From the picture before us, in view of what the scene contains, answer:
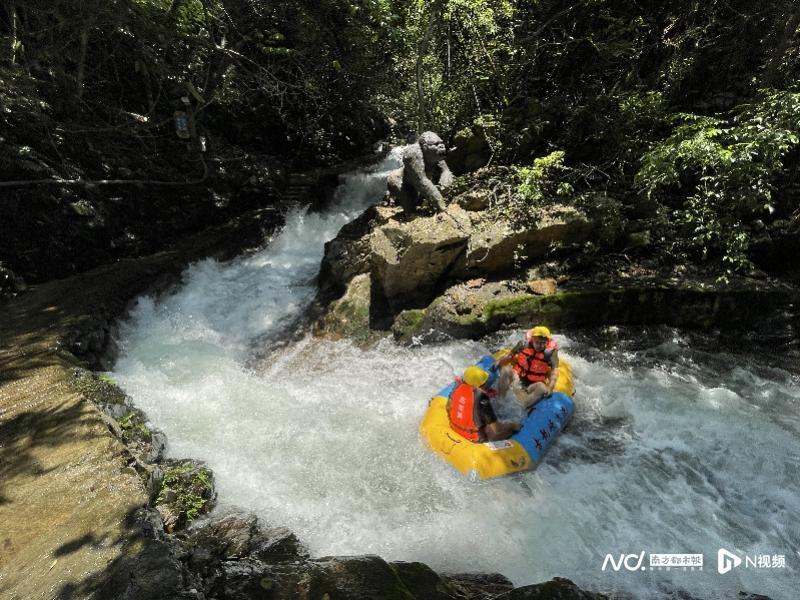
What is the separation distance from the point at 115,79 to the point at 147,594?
994 centimetres

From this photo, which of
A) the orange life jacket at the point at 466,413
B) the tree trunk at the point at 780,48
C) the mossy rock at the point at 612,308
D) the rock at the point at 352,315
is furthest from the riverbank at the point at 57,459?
the tree trunk at the point at 780,48

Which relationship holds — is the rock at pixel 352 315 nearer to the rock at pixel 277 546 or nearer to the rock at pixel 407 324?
the rock at pixel 407 324

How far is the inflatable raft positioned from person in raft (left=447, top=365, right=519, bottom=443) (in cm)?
8

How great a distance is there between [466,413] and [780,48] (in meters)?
6.10

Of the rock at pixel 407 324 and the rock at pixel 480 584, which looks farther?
the rock at pixel 407 324

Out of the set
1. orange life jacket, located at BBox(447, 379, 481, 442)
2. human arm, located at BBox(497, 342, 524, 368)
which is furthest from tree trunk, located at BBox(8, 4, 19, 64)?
human arm, located at BBox(497, 342, 524, 368)

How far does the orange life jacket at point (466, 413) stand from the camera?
4.41 metres

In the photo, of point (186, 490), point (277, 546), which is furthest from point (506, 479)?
point (186, 490)

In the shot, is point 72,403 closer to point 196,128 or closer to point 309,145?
point 196,128

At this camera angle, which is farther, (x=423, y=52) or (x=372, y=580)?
(x=423, y=52)

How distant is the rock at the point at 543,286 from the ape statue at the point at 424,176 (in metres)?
1.85

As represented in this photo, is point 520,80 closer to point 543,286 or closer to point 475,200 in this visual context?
point 475,200

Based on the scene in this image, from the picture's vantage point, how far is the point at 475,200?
7.02 m

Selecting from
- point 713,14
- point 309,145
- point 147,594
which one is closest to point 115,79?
point 309,145
